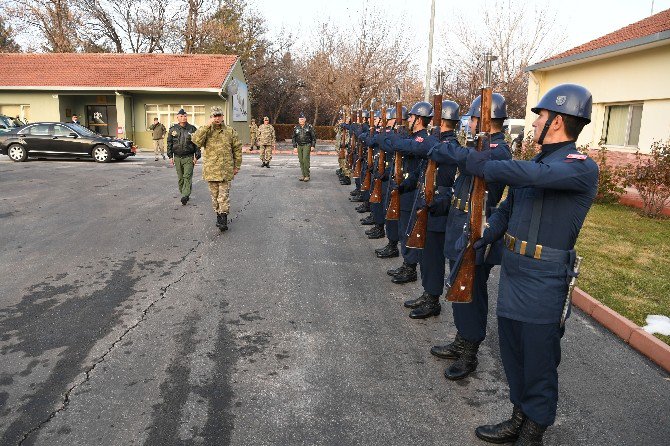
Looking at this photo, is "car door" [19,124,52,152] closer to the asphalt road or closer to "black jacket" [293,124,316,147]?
"black jacket" [293,124,316,147]

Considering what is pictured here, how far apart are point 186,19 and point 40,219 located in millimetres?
34275

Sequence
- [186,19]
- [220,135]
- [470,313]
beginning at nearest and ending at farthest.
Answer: [470,313]
[220,135]
[186,19]

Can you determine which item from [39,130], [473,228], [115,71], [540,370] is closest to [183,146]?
[473,228]

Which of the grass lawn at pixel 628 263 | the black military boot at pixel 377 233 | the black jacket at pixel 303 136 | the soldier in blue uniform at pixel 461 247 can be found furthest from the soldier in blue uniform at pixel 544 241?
the black jacket at pixel 303 136

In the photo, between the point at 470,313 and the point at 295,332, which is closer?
the point at 470,313

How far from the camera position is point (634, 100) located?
44.7 feet

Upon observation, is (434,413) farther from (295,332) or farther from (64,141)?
(64,141)

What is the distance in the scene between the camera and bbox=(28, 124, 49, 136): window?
793 inches

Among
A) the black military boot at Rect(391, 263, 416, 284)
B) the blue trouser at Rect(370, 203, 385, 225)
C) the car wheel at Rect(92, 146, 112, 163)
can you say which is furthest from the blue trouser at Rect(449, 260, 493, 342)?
the car wheel at Rect(92, 146, 112, 163)

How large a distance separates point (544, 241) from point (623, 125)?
45.5 ft

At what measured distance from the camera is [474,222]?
3389 mm

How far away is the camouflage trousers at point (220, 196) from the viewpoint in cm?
855

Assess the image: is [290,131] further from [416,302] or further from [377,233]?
[416,302]

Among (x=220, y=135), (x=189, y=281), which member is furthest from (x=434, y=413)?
(x=220, y=135)
